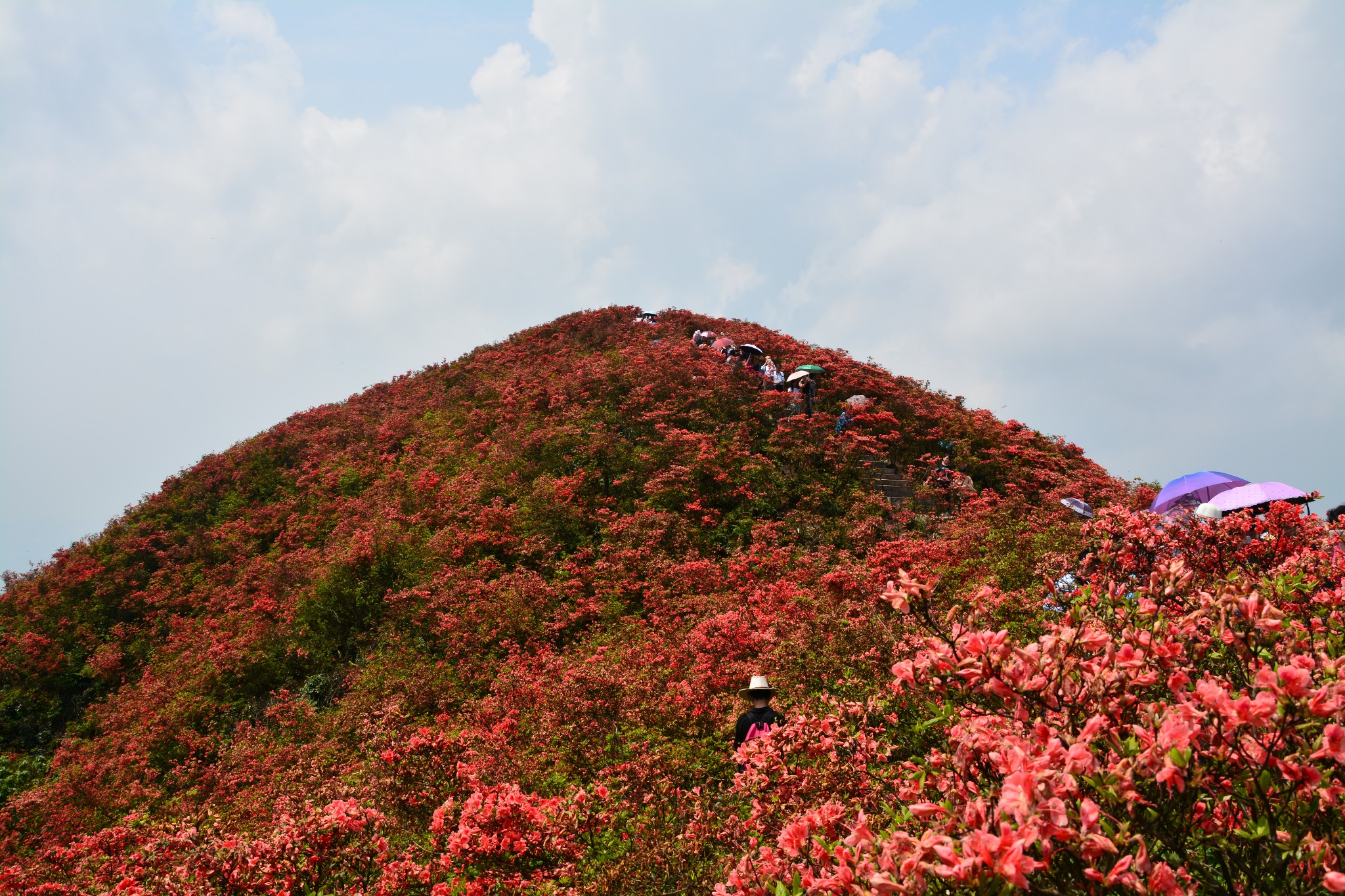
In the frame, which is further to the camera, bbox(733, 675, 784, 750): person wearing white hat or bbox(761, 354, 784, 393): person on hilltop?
bbox(761, 354, 784, 393): person on hilltop

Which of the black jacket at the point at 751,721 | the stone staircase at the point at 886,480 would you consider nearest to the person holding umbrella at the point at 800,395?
the stone staircase at the point at 886,480

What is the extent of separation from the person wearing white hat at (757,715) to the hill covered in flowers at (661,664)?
285 mm

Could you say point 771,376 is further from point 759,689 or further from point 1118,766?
point 1118,766

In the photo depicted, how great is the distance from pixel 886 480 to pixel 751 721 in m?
10.9

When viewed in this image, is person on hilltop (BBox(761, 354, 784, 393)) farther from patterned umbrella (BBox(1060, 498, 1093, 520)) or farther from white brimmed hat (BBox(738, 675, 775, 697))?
white brimmed hat (BBox(738, 675, 775, 697))

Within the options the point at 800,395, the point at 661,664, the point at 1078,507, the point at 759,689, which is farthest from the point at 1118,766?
the point at 800,395

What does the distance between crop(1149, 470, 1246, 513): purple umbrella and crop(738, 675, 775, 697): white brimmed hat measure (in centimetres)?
867

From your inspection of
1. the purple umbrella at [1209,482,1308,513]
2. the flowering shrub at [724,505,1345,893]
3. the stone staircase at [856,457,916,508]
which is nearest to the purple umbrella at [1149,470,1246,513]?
the purple umbrella at [1209,482,1308,513]

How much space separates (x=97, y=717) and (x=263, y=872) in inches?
521

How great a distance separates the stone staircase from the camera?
1477 centimetres

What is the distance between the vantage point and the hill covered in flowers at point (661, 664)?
6.49 ft

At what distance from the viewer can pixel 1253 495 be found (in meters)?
10.2

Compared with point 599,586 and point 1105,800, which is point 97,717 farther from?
point 1105,800

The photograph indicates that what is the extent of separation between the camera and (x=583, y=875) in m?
3.87
